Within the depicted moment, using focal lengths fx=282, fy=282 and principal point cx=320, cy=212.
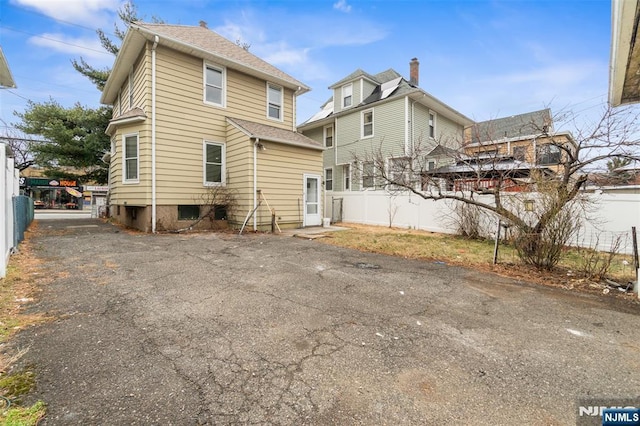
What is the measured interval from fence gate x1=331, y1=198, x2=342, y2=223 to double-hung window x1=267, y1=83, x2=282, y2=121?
5230mm

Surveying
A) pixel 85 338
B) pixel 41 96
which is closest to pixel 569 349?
pixel 85 338

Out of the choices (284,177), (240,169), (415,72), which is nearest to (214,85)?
(240,169)

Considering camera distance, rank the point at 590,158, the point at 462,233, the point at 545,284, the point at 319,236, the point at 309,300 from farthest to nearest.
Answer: the point at 462,233, the point at 319,236, the point at 590,158, the point at 545,284, the point at 309,300

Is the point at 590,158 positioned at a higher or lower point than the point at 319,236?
higher

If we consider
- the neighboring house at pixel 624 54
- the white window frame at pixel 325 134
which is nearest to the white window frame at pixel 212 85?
the white window frame at pixel 325 134

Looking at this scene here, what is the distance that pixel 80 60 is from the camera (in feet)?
58.3

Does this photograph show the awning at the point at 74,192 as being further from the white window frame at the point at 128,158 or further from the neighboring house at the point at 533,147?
the neighboring house at the point at 533,147

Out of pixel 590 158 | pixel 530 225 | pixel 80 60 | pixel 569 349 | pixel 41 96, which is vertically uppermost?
pixel 80 60

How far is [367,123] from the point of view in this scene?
16922 mm

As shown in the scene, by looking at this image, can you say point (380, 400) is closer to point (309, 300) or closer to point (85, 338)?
point (309, 300)

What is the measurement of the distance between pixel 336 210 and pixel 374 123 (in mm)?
5603

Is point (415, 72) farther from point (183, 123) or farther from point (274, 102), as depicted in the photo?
point (183, 123)

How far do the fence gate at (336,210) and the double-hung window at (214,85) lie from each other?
7.40 metres

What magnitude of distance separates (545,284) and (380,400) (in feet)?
14.8
